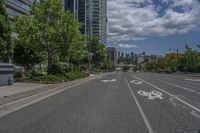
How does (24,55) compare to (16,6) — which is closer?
(24,55)

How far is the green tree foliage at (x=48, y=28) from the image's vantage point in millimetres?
40219

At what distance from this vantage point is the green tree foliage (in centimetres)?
4022

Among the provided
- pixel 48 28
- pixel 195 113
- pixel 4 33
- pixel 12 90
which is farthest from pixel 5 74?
pixel 195 113

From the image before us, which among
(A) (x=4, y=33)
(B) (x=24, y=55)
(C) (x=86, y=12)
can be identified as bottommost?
(B) (x=24, y=55)

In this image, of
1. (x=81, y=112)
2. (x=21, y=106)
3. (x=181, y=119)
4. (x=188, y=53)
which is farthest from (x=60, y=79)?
(x=188, y=53)

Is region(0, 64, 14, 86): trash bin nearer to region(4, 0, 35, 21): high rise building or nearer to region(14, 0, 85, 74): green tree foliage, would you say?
region(14, 0, 85, 74): green tree foliage

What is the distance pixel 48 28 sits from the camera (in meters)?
40.1

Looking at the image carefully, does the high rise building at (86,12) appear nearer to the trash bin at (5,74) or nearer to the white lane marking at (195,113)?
the trash bin at (5,74)

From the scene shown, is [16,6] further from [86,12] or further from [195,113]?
[195,113]

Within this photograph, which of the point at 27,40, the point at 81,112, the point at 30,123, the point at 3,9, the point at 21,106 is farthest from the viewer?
the point at 27,40

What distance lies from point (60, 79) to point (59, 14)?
8206 mm

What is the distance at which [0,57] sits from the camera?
37.2 meters

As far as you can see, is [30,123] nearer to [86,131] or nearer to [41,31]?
[86,131]

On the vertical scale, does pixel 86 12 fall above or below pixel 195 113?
above
